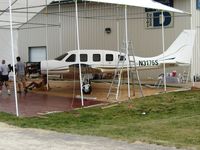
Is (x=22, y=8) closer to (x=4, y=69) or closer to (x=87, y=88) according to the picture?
(x=4, y=69)

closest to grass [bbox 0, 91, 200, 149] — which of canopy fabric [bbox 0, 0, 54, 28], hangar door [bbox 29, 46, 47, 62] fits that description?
canopy fabric [bbox 0, 0, 54, 28]

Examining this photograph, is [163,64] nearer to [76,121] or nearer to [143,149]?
[76,121]

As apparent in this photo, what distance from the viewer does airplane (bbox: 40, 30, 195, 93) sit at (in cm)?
2520

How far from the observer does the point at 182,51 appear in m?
25.3

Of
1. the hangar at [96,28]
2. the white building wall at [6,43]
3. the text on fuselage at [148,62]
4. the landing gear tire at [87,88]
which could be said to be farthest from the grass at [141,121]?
the white building wall at [6,43]

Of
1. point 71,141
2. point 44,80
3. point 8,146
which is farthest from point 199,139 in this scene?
point 44,80

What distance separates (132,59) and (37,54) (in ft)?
53.7

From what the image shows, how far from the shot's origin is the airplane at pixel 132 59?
25203 millimetres

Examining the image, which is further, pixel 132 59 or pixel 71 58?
pixel 71 58

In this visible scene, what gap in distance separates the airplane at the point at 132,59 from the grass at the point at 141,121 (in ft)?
11.8

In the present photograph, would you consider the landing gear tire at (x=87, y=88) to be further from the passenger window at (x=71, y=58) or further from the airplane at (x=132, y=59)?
the passenger window at (x=71, y=58)

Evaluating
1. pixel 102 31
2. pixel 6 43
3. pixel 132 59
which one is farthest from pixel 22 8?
pixel 102 31

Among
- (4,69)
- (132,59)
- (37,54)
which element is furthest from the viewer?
(37,54)

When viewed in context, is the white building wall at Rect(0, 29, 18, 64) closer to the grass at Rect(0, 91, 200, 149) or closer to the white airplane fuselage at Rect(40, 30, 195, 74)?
the white airplane fuselage at Rect(40, 30, 195, 74)
